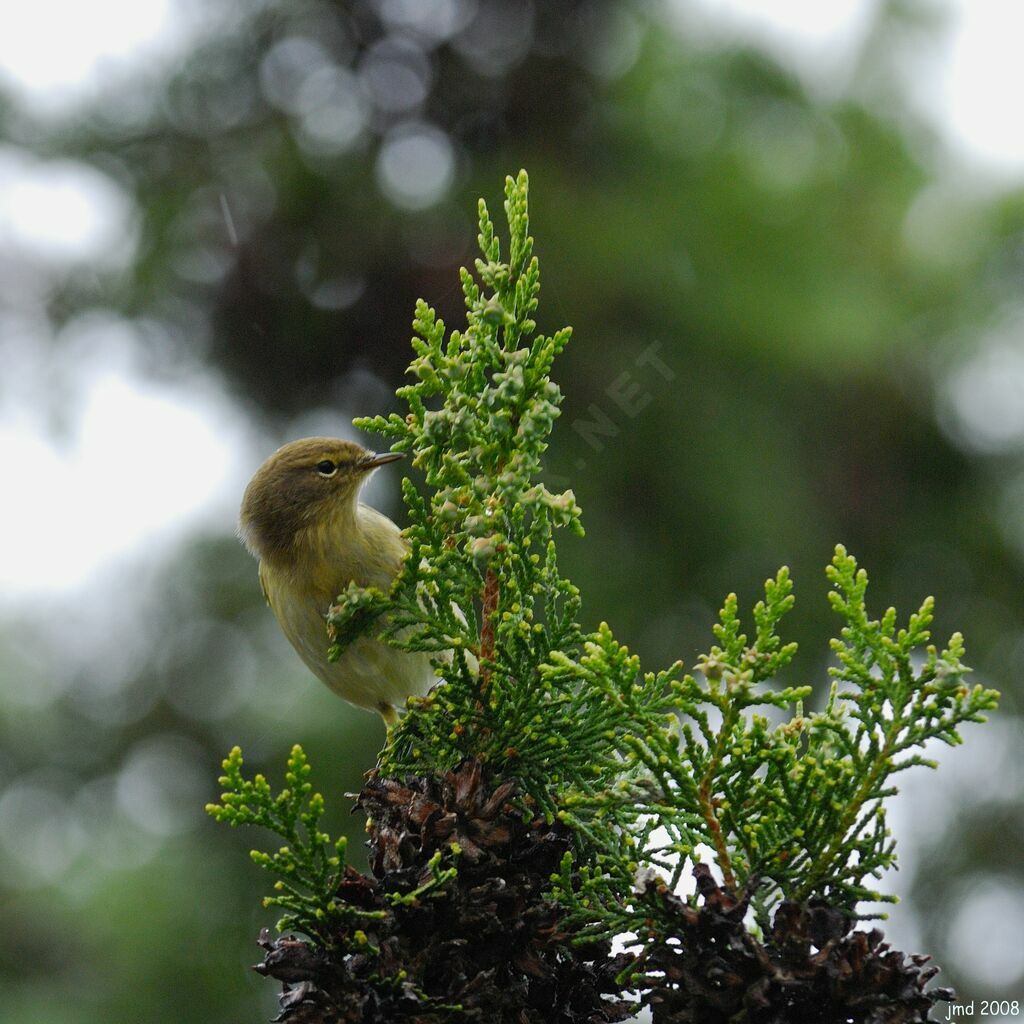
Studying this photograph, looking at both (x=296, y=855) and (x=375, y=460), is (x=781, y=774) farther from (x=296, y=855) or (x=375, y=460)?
(x=375, y=460)

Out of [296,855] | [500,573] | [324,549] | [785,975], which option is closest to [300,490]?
[324,549]

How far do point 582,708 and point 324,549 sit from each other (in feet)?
4.98

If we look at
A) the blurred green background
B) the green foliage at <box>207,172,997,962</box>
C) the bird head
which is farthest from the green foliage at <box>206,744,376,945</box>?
the blurred green background

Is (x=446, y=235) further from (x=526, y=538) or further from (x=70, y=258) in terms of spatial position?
(x=526, y=538)

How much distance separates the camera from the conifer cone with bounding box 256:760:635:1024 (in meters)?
1.75

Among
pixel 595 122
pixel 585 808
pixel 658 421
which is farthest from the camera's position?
pixel 595 122

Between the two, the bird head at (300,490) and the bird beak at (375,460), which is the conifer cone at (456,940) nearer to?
the bird beak at (375,460)

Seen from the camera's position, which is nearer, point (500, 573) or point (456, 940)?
point (456, 940)

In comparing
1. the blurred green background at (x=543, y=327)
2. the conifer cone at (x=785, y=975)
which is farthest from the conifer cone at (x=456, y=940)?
the blurred green background at (x=543, y=327)

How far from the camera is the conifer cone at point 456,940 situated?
1.75m

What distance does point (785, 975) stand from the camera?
1.64 m

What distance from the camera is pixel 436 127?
6.61 meters

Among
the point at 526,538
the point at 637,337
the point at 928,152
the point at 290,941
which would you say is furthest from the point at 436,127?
the point at 290,941

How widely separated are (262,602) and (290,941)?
16.4ft
